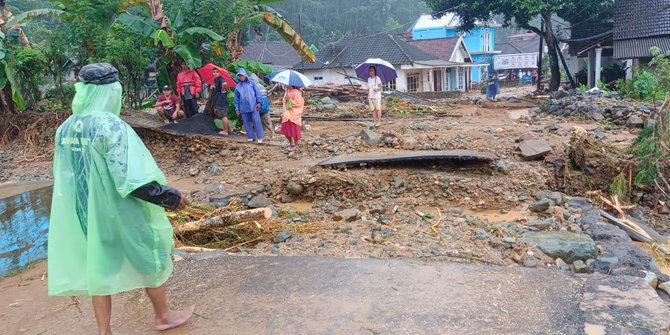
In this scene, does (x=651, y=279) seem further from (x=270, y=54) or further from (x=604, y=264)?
(x=270, y=54)

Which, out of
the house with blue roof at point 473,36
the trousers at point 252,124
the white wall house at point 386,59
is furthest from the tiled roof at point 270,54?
the trousers at point 252,124

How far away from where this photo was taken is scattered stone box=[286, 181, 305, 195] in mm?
7215

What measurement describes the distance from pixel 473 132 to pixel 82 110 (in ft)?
29.6

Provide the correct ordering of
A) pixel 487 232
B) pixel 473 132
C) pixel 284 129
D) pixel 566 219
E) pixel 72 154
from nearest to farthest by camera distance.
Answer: pixel 72 154
pixel 487 232
pixel 566 219
pixel 284 129
pixel 473 132

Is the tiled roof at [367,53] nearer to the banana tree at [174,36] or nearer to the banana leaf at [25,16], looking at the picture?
the banana leaf at [25,16]

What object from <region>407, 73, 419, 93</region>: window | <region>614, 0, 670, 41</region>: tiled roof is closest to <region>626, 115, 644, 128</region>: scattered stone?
<region>614, 0, 670, 41</region>: tiled roof

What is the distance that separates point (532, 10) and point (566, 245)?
19311 millimetres

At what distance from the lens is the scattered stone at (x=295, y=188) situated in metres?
7.21

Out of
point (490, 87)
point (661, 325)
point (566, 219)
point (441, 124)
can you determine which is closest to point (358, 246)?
point (661, 325)

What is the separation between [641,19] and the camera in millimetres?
20625

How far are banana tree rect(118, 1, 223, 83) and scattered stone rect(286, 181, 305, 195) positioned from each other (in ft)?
14.2

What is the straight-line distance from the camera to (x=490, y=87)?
21.9m

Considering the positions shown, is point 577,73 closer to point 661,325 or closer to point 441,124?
point 441,124

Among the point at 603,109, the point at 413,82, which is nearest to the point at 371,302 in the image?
the point at 603,109
